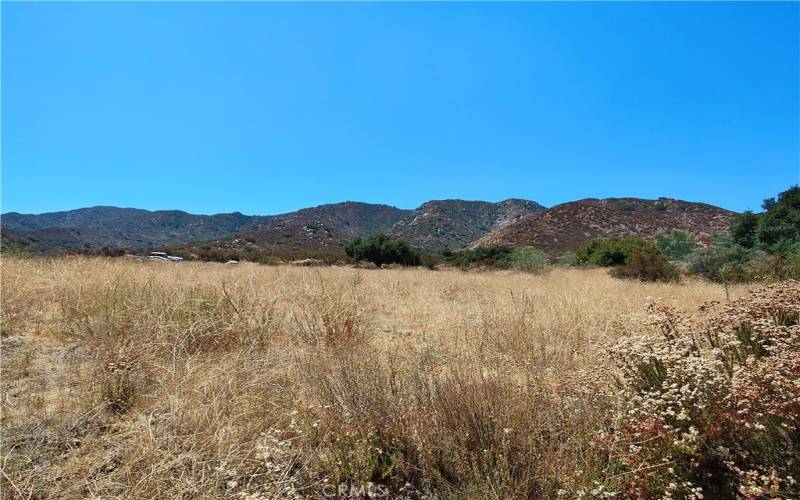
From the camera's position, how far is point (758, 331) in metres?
2.08

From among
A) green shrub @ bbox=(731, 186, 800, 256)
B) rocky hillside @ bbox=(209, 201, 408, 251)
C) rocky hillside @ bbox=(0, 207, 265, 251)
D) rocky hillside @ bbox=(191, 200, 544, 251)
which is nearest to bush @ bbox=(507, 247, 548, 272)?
green shrub @ bbox=(731, 186, 800, 256)

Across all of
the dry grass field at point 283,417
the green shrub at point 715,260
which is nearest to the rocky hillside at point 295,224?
the green shrub at point 715,260

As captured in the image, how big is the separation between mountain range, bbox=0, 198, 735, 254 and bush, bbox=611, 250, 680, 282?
2950cm

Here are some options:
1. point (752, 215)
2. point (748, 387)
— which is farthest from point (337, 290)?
point (752, 215)

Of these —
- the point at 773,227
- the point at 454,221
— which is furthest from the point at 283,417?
the point at 454,221

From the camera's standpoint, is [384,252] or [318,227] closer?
[384,252]

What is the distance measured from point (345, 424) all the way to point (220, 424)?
2.11 feet

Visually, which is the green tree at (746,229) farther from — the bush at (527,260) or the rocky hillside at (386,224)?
the rocky hillside at (386,224)

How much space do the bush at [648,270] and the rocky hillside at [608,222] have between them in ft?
94.3

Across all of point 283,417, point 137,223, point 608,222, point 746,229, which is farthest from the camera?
point 137,223

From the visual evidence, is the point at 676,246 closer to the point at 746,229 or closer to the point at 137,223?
the point at 746,229

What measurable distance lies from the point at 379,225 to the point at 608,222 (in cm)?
4365

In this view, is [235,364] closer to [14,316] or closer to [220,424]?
[220,424]

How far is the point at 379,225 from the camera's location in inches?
3098
